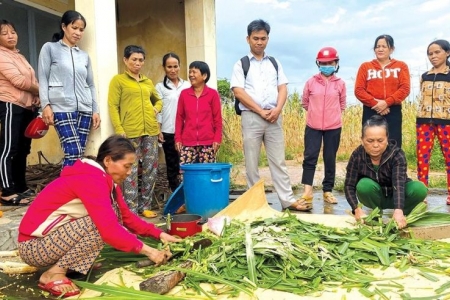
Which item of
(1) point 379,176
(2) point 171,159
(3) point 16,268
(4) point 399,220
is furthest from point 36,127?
(4) point 399,220

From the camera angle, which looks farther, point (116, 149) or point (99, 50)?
point (99, 50)

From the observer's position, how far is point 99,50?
4.28m

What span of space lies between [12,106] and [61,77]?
0.59 metres

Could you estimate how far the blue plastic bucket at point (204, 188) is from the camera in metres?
4.07

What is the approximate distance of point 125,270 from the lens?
282 cm

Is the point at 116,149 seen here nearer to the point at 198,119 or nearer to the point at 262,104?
the point at 198,119

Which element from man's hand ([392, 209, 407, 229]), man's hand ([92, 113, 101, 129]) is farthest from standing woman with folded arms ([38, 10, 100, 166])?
man's hand ([392, 209, 407, 229])

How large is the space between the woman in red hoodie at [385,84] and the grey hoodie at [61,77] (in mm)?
2954

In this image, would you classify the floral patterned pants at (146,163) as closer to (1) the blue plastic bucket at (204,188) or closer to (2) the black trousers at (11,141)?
(1) the blue plastic bucket at (204,188)

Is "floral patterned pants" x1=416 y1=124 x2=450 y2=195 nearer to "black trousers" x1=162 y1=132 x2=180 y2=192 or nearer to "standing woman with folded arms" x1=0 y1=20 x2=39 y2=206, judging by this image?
"black trousers" x1=162 y1=132 x2=180 y2=192

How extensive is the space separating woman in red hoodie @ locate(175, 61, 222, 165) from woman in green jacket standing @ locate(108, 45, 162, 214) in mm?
292

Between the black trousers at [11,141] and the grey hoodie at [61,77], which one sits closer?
the grey hoodie at [61,77]

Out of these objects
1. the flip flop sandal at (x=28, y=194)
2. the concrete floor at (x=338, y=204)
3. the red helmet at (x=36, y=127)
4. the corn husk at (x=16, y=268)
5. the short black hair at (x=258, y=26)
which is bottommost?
the concrete floor at (x=338, y=204)

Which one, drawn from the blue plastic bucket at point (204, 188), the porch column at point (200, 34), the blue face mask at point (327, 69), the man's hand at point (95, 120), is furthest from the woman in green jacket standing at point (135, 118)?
the blue face mask at point (327, 69)
